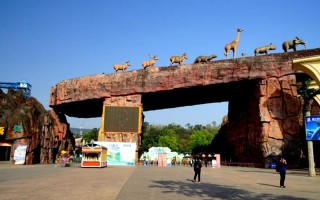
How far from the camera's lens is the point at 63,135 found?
44062 mm

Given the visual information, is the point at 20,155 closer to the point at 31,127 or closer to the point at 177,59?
the point at 31,127

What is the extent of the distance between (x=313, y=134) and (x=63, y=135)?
114 feet

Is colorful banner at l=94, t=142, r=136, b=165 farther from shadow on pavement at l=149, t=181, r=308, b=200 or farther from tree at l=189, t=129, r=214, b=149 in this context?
tree at l=189, t=129, r=214, b=149

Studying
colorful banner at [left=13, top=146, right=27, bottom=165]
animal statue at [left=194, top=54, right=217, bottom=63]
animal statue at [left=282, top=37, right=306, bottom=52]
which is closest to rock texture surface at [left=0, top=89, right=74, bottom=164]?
colorful banner at [left=13, top=146, right=27, bottom=165]

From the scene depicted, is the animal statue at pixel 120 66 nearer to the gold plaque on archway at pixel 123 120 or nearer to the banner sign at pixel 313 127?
the gold plaque on archway at pixel 123 120

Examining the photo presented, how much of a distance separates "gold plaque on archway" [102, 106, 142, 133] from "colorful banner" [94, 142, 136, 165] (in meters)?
2.96

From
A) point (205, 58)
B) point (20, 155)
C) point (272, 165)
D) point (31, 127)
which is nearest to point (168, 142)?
point (205, 58)

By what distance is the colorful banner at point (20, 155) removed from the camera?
99.9 ft

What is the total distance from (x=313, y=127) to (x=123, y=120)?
872 inches

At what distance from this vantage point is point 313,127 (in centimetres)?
2053

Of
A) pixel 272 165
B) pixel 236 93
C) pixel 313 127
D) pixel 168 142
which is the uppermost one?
pixel 236 93

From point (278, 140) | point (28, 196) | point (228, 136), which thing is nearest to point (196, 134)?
point (228, 136)

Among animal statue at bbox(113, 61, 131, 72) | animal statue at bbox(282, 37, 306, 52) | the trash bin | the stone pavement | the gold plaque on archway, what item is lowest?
the trash bin

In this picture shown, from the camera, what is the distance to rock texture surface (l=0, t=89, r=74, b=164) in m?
31.9
